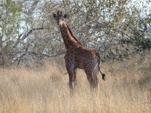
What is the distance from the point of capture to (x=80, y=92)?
792 centimetres

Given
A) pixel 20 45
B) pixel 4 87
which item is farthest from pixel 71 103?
pixel 20 45

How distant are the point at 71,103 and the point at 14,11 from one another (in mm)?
6613

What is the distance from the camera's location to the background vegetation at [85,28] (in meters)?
12.2

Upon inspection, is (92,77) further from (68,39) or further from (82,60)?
(68,39)

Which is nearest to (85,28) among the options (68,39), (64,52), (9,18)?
(64,52)

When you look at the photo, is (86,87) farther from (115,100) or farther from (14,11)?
(14,11)

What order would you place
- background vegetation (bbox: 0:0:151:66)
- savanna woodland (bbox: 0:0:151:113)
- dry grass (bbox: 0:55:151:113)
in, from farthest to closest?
background vegetation (bbox: 0:0:151:66) < savanna woodland (bbox: 0:0:151:113) < dry grass (bbox: 0:55:151:113)

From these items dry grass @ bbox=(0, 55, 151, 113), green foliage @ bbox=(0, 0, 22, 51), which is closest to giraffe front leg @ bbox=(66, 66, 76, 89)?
dry grass @ bbox=(0, 55, 151, 113)

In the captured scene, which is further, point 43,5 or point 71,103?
point 43,5

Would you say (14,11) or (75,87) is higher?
(14,11)

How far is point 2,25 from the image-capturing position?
12805 millimetres

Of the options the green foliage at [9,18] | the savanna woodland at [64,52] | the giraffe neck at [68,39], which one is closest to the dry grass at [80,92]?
the savanna woodland at [64,52]

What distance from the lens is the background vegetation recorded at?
12.2 metres

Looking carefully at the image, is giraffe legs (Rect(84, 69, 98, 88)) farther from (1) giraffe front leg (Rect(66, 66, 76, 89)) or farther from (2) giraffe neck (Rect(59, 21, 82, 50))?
(2) giraffe neck (Rect(59, 21, 82, 50))
